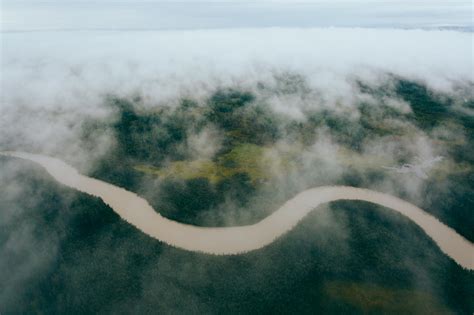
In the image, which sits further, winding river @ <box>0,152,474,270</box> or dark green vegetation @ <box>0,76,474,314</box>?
winding river @ <box>0,152,474,270</box>

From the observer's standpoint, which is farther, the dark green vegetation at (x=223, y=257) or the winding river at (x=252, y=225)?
the winding river at (x=252, y=225)

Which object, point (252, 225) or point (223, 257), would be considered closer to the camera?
point (223, 257)

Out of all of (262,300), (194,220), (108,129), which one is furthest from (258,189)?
(108,129)

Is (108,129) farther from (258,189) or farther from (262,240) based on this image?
(262,240)
